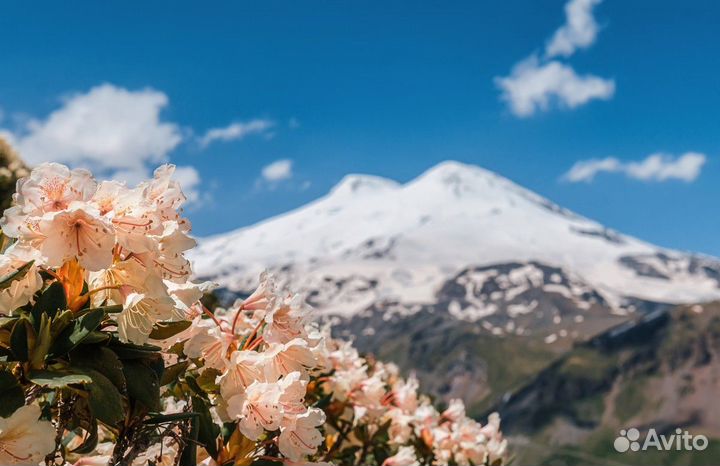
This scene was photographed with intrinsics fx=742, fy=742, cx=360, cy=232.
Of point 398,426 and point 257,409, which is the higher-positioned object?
point 398,426

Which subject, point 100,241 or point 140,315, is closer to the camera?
point 100,241

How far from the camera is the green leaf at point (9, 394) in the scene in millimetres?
2125

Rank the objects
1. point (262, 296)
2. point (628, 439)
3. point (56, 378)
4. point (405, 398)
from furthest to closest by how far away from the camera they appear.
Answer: point (628, 439) → point (405, 398) → point (262, 296) → point (56, 378)

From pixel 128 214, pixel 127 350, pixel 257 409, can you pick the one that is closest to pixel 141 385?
pixel 127 350

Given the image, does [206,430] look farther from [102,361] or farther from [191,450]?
[102,361]

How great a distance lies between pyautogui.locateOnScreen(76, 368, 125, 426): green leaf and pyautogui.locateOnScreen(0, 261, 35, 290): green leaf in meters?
0.33

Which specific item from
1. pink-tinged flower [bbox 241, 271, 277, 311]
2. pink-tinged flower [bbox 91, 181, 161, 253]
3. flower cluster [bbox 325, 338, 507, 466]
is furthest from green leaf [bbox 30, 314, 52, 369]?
flower cluster [bbox 325, 338, 507, 466]

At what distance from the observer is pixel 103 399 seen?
7.20 feet

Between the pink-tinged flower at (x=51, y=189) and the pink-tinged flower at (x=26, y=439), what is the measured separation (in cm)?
59

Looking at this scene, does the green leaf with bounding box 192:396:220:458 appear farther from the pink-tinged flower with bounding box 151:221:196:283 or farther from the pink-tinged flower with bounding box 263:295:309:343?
the pink-tinged flower with bounding box 151:221:196:283

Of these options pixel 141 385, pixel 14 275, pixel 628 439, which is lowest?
pixel 141 385

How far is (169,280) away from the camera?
248 cm

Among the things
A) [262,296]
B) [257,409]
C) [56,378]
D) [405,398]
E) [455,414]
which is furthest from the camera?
[455,414]

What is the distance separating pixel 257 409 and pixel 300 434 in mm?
209
